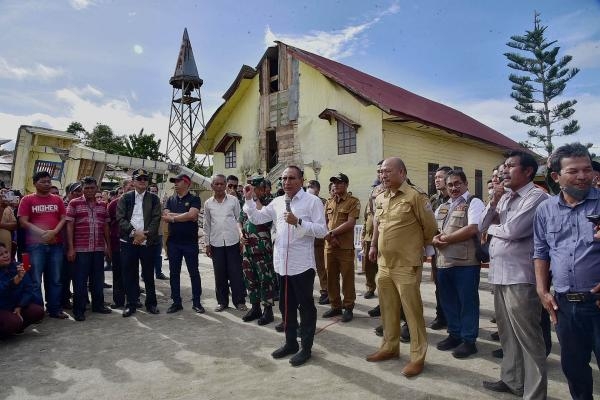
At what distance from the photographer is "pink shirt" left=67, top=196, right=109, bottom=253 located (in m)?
5.34

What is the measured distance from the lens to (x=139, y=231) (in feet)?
17.4

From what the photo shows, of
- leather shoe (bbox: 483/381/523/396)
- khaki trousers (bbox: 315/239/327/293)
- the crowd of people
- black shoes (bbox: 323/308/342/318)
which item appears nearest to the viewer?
the crowd of people

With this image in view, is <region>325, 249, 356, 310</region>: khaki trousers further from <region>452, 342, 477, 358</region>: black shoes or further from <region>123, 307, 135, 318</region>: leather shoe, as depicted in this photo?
<region>123, 307, 135, 318</region>: leather shoe

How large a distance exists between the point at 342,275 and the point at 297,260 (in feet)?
5.01

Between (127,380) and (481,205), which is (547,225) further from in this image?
(127,380)

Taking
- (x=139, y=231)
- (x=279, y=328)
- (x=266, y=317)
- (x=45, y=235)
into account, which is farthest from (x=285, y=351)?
(x=45, y=235)

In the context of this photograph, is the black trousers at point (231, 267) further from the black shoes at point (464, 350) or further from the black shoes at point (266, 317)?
the black shoes at point (464, 350)

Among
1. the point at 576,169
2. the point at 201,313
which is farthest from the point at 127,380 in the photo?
the point at 576,169

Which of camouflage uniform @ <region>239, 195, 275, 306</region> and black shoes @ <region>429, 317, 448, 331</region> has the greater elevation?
camouflage uniform @ <region>239, 195, 275, 306</region>

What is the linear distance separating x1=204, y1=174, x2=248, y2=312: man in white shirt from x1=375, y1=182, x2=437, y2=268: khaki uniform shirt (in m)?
2.53

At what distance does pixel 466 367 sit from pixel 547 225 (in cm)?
167

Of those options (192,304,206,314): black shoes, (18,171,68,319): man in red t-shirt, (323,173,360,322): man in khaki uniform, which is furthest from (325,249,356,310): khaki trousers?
(18,171,68,319): man in red t-shirt

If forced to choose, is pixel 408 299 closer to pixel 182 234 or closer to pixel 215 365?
pixel 215 365

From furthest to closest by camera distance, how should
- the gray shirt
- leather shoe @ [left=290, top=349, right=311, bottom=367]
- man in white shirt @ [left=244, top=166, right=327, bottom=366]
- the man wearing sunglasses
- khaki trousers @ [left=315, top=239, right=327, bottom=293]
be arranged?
1. khaki trousers @ [left=315, top=239, right=327, bottom=293]
2. the man wearing sunglasses
3. man in white shirt @ [left=244, top=166, right=327, bottom=366]
4. leather shoe @ [left=290, top=349, right=311, bottom=367]
5. the gray shirt
